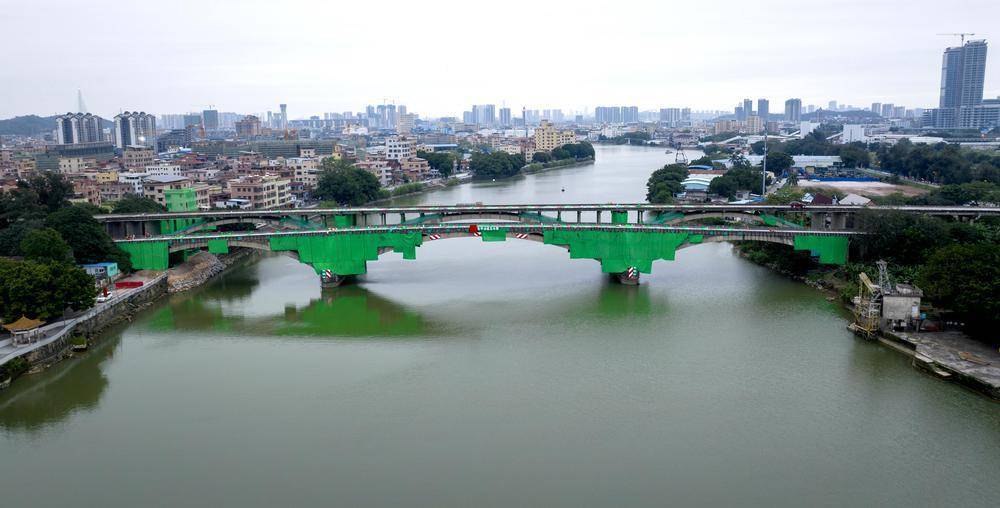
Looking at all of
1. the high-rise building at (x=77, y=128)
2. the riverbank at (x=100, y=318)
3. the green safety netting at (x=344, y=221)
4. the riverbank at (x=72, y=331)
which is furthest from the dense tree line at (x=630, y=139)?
the riverbank at (x=72, y=331)

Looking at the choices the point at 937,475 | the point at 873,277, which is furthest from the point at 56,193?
the point at 937,475

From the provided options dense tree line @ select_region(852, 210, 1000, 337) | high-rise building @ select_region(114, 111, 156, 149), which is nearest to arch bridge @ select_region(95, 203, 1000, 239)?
dense tree line @ select_region(852, 210, 1000, 337)

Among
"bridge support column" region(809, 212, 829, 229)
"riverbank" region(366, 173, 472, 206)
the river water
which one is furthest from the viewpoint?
"riverbank" region(366, 173, 472, 206)

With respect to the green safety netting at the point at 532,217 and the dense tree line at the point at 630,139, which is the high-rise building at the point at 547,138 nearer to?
the dense tree line at the point at 630,139

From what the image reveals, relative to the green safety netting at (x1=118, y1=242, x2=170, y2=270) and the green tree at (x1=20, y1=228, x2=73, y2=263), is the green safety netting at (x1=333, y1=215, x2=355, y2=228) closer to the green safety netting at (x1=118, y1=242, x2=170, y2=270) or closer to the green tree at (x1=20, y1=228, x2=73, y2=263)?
the green safety netting at (x1=118, y1=242, x2=170, y2=270)

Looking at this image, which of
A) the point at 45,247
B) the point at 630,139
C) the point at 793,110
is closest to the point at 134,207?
the point at 45,247

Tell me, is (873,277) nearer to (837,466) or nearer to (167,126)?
(837,466)
